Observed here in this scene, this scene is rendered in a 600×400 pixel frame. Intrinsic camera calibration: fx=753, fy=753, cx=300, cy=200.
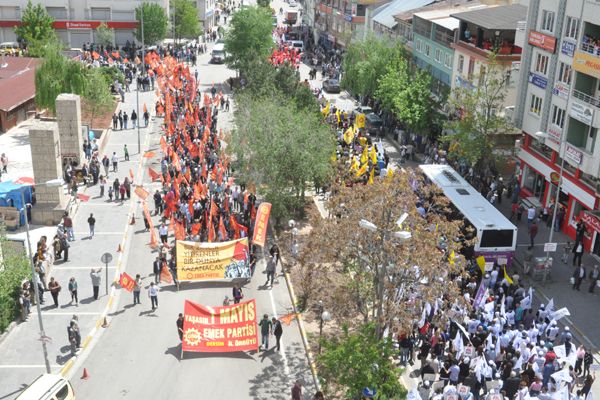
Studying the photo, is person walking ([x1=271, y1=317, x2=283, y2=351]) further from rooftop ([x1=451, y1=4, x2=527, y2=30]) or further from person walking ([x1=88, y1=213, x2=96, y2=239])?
rooftop ([x1=451, y1=4, x2=527, y2=30])

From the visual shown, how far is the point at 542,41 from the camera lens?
133 feet

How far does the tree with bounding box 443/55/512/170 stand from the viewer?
43.2m

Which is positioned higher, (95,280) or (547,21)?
(547,21)

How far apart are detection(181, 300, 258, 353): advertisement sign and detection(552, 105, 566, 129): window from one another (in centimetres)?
2139

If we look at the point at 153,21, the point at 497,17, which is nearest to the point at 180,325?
the point at 497,17

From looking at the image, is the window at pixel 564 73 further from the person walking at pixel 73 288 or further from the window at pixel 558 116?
the person walking at pixel 73 288

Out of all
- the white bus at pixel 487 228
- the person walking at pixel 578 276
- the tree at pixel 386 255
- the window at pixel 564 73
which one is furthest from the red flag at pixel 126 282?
the window at pixel 564 73

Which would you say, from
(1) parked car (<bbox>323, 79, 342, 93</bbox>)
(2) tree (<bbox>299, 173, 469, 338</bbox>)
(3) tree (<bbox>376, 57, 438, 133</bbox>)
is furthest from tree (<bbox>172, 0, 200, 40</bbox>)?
(2) tree (<bbox>299, 173, 469, 338</bbox>)

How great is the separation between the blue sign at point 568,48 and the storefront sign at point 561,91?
163 cm

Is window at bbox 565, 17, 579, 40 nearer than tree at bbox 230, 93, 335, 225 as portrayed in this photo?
No

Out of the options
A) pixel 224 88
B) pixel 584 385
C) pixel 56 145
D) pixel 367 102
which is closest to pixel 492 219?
pixel 584 385

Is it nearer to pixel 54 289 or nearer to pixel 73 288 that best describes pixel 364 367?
pixel 73 288

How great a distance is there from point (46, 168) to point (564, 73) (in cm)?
2745

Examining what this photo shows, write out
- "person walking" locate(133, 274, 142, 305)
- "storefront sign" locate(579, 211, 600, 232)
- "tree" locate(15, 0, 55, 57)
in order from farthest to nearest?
"tree" locate(15, 0, 55, 57)
"storefront sign" locate(579, 211, 600, 232)
"person walking" locate(133, 274, 142, 305)
